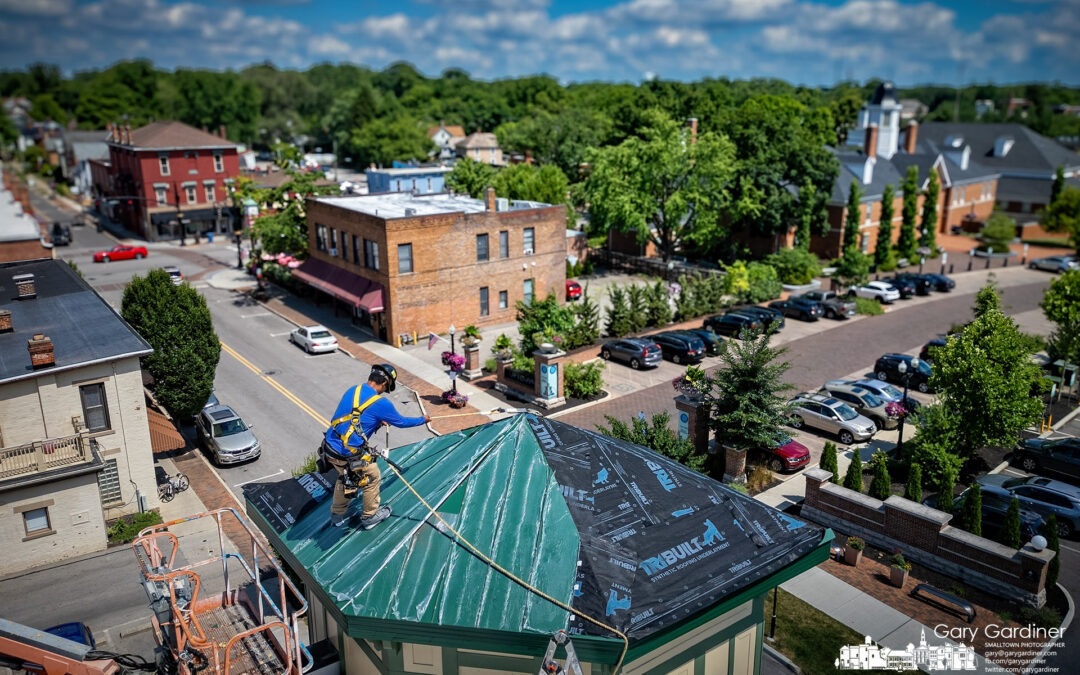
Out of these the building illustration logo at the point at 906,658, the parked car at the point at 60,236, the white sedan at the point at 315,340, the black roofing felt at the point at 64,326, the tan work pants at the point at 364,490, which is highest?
the tan work pants at the point at 364,490

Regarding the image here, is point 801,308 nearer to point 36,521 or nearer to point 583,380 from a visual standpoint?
point 583,380

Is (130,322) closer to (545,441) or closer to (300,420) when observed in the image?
(300,420)

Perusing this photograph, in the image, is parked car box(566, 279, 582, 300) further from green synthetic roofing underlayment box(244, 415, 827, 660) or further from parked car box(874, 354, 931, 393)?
green synthetic roofing underlayment box(244, 415, 827, 660)

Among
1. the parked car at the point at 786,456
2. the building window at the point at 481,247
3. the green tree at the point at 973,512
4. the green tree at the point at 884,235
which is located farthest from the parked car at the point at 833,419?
the green tree at the point at 884,235

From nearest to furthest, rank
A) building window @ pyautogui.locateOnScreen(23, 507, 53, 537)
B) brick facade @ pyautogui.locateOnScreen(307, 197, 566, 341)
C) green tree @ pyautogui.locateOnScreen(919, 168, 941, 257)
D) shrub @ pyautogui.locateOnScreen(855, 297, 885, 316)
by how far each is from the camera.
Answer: building window @ pyautogui.locateOnScreen(23, 507, 53, 537)
brick facade @ pyautogui.locateOnScreen(307, 197, 566, 341)
shrub @ pyautogui.locateOnScreen(855, 297, 885, 316)
green tree @ pyautogui.locateOnScreen(919, 168, 941, 257)

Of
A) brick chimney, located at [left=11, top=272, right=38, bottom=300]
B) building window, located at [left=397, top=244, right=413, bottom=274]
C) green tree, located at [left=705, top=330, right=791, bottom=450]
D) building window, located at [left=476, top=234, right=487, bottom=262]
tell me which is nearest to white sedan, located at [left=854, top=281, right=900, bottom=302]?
building window, located at [left=476, top=234, right=487, bottom=262]

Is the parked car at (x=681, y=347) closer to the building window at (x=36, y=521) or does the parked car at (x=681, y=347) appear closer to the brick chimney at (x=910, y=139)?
the building window at (x=36, y=521)
